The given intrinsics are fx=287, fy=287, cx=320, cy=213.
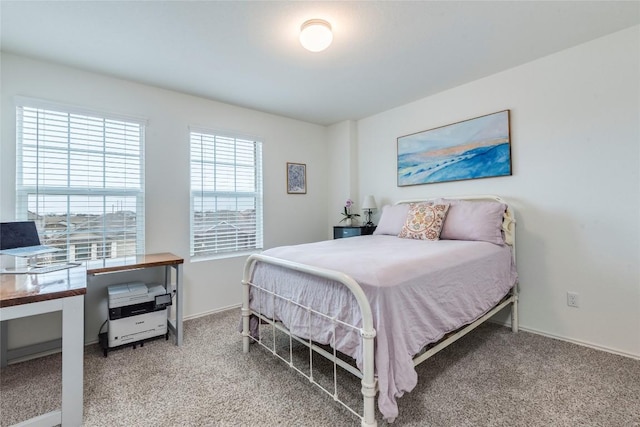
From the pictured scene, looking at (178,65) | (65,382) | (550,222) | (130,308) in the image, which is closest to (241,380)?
(65,382)

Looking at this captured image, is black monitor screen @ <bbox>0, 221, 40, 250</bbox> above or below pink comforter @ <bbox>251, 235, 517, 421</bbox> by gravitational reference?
above

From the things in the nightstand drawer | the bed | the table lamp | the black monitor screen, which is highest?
the table lamp

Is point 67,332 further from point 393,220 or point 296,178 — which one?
point 296,178

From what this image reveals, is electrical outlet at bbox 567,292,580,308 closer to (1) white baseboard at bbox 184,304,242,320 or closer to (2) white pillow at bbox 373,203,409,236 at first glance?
(2) white pillow at bbox 373,203,409,236

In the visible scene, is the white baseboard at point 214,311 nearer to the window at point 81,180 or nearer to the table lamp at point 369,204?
the window at point 81,180

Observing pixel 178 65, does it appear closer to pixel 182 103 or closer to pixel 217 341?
pixel 182 103

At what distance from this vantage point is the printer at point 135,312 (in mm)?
2254

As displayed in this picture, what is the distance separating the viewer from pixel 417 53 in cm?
233

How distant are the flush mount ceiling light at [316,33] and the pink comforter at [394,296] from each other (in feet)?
4.65

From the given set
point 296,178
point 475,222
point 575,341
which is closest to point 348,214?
point 296,178

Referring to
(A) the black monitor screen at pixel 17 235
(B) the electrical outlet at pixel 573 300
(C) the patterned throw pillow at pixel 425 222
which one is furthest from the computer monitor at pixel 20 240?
(B) the electrical outlet at pixel 573 300

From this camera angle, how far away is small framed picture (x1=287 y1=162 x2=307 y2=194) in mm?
3902

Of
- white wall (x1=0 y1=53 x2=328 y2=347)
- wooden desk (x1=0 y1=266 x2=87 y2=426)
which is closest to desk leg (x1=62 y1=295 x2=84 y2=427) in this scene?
wooden desk (x1=0 y1=266 x2=87 y2=426)

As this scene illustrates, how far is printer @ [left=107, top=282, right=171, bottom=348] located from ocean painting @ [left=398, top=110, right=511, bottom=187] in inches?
112
